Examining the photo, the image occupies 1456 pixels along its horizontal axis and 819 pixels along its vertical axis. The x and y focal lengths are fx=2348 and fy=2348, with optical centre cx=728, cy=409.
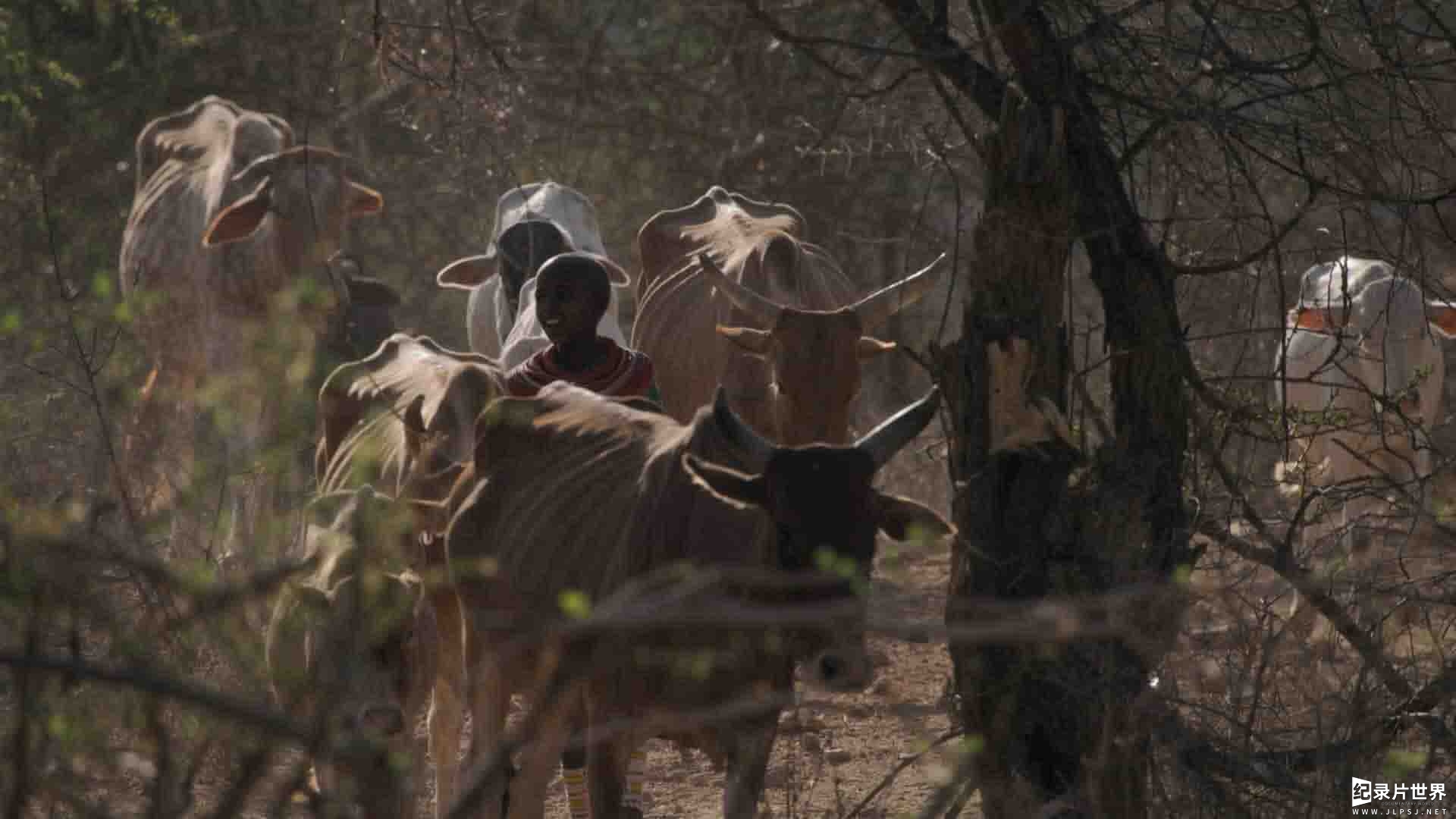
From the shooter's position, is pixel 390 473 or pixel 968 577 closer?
pixel 968 577

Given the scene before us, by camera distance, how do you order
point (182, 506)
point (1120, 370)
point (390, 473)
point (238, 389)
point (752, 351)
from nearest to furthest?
point (182, 506) → point (238, 389) → point (1120, 370) → point (390, 473) → point (752, 351)

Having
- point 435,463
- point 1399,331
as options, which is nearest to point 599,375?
point 435,463

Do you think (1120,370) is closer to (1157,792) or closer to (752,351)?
(1157,792)

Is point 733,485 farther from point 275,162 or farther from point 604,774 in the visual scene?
point 275,162

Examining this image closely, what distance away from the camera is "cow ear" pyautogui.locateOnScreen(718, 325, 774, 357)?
8.18 meters

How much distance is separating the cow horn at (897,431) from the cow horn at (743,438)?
0.23 m

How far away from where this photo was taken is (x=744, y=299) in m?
→ 8.54

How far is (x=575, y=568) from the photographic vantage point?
5.80 meters

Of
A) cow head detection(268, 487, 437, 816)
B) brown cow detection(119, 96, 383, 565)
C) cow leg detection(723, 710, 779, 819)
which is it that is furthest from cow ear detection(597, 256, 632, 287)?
cow leg detection(723, 710, 779, 819)

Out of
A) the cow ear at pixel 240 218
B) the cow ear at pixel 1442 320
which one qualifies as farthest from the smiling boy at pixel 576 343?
the cow ear at pixel 1442 320

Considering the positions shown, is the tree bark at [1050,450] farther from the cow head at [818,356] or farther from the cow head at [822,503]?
the cow head at [818,356]

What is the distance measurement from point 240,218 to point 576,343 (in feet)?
13.6

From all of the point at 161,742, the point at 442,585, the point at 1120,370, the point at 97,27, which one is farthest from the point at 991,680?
the point at 97,27

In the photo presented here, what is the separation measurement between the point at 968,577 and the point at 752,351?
2.89 metres
